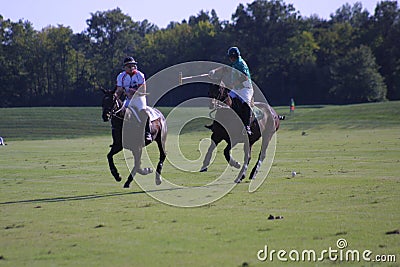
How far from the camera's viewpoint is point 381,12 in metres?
113

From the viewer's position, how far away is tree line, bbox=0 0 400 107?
106438mm

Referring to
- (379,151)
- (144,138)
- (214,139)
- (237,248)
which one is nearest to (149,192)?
(144,138)

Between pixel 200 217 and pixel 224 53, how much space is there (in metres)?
98.6

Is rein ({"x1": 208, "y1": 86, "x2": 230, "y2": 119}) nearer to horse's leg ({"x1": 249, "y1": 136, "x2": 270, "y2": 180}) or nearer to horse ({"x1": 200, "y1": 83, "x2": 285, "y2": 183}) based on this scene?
horse ({"x1": 200, "y1": 83, "x2": 285, "y2": 183})

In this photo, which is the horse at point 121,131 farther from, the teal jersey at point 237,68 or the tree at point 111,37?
the tree at point 111,37

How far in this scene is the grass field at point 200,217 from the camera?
432 inches

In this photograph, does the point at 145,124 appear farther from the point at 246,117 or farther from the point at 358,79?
the point at 358,79

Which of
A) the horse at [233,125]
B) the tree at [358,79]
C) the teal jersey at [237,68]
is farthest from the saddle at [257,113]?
the tree at [358,79]

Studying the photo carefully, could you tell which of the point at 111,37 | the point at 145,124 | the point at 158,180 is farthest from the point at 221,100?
the point at 111,37

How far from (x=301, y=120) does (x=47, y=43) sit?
2461 inches

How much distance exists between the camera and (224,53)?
367 ft

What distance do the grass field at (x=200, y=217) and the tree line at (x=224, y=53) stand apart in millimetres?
78010

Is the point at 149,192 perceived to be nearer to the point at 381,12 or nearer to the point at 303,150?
the point at 303,150

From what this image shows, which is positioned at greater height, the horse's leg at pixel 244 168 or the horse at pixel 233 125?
the horse at pixel 233 125
